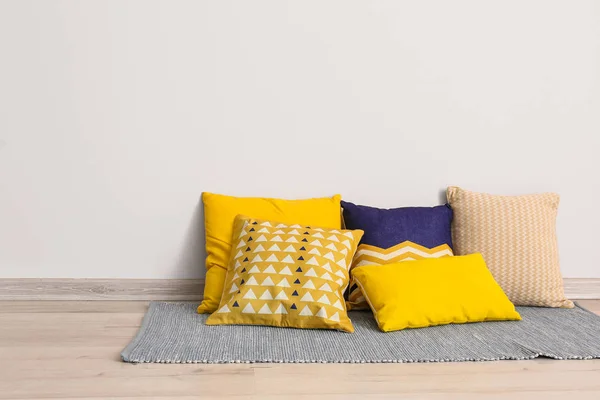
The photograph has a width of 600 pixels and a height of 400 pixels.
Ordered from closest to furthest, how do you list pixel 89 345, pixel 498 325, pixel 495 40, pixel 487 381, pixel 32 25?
pixel 487 381
pixel 89 345
pixel 498 325
pixel 32 25
pixel 495 40

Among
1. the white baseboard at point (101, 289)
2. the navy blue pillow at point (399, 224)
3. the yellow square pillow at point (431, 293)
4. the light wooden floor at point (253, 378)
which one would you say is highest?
the navy blue pillow at point (399, 224)

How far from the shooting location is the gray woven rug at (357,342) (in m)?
2.31

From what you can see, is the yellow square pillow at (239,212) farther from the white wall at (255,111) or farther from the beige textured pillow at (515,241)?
the beige textured pillow at (515,241)

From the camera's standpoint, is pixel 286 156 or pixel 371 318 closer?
pixel 371 318

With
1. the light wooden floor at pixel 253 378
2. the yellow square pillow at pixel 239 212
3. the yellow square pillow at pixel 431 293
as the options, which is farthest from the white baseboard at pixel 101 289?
the yellow square pillow at pixel 431 293

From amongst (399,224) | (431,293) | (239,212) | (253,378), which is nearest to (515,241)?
(399,224)

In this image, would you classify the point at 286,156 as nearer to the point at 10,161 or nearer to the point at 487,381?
the point at 10,161

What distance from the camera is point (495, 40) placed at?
3.14 metres

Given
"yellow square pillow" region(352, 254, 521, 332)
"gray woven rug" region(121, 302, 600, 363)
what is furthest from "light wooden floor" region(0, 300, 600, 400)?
"yellow square pillow" region(352, 254, 521, 332)

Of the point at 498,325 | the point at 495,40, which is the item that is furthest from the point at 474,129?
the point at 498,325

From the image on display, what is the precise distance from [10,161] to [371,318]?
1551 millimetres

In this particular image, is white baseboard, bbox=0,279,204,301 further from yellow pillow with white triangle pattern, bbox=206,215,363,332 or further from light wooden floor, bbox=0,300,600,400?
light wooden floor, bbox=0,300,600,400

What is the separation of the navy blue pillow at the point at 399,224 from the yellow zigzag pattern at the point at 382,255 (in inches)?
0.8

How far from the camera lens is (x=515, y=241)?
3.02 metres
